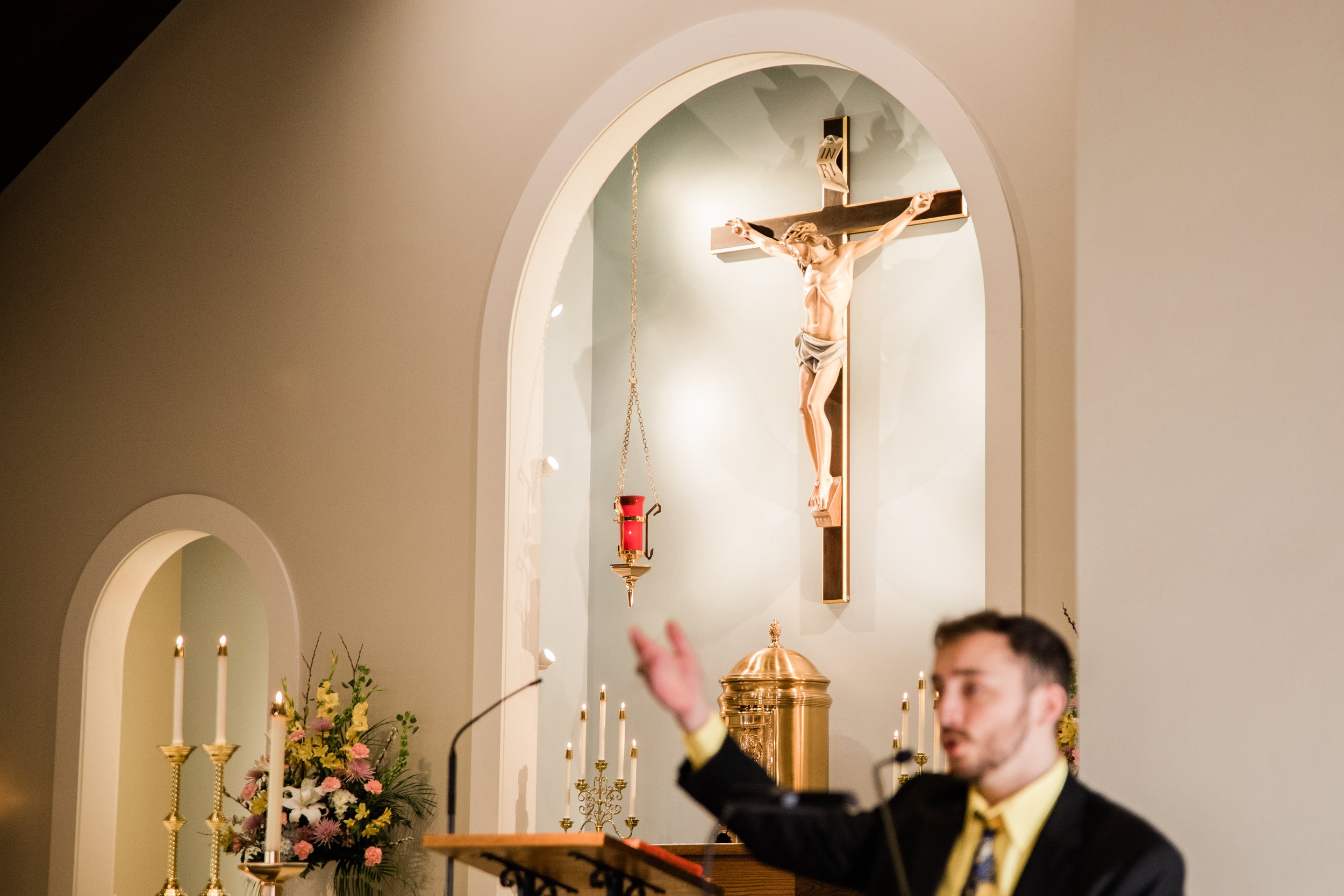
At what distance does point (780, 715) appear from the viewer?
5.00 metres

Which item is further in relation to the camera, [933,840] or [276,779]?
[276,779]

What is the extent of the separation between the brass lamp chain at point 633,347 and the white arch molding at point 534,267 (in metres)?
1.28

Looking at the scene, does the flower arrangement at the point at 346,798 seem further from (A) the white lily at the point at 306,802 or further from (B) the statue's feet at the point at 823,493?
(B) the statue's feet at the point at 823,493

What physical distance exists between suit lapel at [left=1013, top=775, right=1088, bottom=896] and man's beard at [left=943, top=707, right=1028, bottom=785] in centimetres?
12

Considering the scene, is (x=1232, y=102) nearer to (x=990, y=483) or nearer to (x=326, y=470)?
(x=990, y=483)

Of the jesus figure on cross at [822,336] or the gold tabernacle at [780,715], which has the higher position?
the jesus figure on cross at [822,336]

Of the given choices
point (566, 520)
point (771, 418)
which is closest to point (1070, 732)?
point (771, 418)

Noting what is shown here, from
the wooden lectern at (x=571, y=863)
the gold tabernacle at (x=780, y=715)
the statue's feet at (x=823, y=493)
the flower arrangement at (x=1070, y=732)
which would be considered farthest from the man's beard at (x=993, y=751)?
the statue's feet at (x=823, y=493)

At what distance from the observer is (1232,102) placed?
2.81m

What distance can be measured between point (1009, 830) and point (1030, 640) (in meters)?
0.30

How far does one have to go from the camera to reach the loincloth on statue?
566 centimetres

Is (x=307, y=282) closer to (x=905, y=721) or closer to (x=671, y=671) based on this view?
(x=905, y=721)

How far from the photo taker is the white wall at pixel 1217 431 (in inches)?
103

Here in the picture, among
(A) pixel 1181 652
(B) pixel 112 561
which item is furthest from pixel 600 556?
(A) pixel 1181 652
